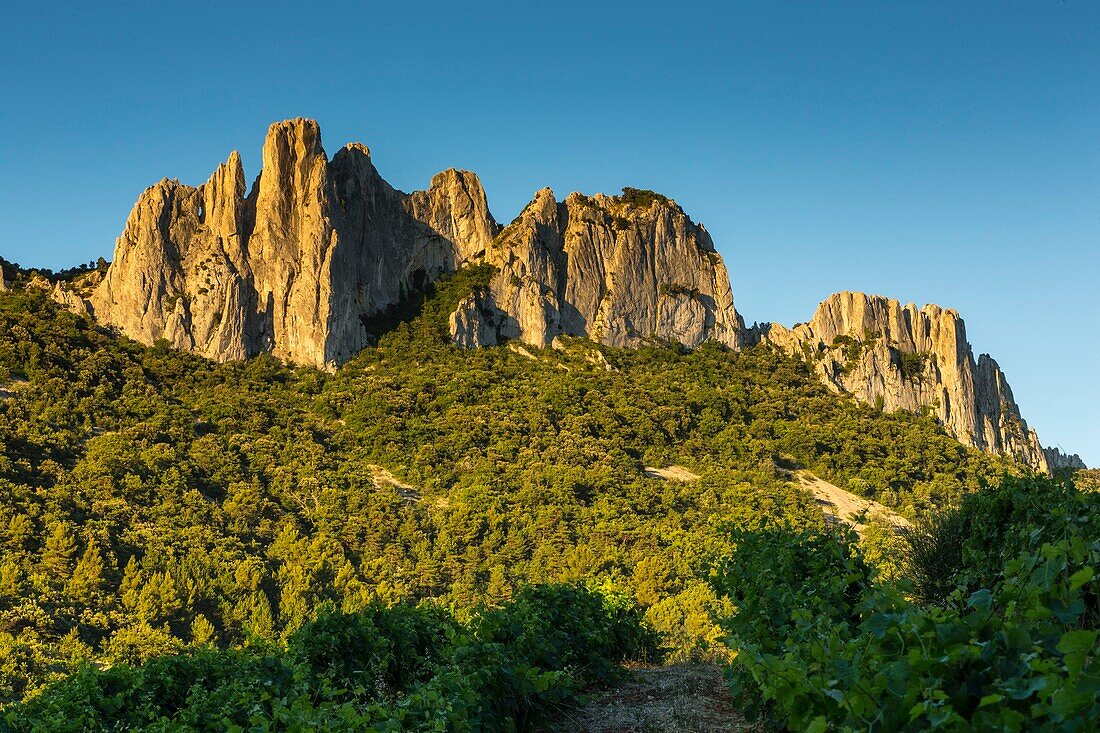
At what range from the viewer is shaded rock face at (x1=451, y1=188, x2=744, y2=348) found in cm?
7644

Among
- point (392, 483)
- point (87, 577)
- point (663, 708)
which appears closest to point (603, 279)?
point (392, 483)

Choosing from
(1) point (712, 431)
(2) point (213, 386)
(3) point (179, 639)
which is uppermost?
(2) point (213, 386)

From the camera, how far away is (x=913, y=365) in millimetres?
81562

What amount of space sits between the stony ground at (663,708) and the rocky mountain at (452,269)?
61059 millimetres

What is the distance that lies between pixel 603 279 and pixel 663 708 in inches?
2848

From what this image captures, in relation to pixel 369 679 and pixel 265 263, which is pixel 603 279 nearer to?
pixel 265 263

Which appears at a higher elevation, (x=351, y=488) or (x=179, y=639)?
(x=351, y=488)

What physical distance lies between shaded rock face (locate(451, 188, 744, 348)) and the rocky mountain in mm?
138

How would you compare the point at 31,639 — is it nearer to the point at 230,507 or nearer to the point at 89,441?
the point at 230,507

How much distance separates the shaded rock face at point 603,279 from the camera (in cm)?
7644

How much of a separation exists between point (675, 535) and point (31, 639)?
29432 mm

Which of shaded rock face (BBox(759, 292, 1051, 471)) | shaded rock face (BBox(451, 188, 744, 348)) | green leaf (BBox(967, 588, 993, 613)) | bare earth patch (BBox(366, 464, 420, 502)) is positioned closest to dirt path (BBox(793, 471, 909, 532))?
shaded rock face (BBox(759, 292, 1051, 471))

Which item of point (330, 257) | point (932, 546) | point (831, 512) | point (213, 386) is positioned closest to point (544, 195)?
point (330, 257)

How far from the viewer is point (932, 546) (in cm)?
1571
